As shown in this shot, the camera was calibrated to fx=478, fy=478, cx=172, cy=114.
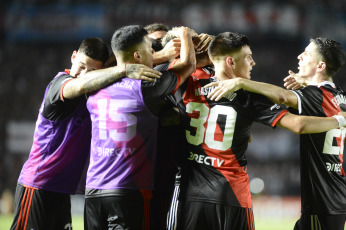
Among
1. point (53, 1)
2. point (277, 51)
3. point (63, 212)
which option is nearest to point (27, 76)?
point (53, 1)

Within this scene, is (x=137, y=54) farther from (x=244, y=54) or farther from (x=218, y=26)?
(x=218, y=26)

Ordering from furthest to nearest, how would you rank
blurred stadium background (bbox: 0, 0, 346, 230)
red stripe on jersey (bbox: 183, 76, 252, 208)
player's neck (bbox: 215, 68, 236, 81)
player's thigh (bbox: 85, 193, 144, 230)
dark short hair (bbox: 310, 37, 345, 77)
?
1. blurred stadium background (bbox: 0, 0, 346, 230)
2. dark short hair (bbox: 310, 37, 345, 77)
3. player's neck (bbox: 215, 68, 236, 81)
4. red stripe on jersey (bbox: 183, 76, 252, 208)
5. player's thigh (bbox: 85, 193, 144, 230)

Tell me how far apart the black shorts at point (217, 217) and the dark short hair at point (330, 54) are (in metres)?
1.73

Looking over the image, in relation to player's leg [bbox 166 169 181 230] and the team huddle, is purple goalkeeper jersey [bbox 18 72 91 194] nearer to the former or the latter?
the team huddle

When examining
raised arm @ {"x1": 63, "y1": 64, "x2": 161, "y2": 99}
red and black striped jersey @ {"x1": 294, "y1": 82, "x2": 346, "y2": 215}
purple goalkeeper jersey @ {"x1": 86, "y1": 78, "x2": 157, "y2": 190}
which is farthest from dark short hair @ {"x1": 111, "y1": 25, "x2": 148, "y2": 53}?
red and black striped jersey @ {"x1": 294, "y1": 82, "x2": 346, "y2": 215}

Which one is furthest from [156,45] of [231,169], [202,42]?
[231,169]

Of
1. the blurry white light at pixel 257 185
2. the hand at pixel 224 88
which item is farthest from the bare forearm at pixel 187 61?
the blurry white light at pixel 257 185

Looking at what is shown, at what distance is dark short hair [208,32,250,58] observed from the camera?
427cm

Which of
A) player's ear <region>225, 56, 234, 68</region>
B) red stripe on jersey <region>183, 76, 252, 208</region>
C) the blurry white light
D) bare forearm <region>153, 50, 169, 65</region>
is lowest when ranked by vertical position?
the blurry white light

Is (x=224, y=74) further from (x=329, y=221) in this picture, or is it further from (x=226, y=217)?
(x=329, y=221)

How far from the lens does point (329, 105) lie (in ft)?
15.2

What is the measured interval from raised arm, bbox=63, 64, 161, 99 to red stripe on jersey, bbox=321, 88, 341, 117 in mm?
1696

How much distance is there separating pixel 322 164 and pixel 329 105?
0.58 m

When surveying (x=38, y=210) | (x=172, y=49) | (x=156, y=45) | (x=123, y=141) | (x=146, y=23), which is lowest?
(x=38, y=210)
